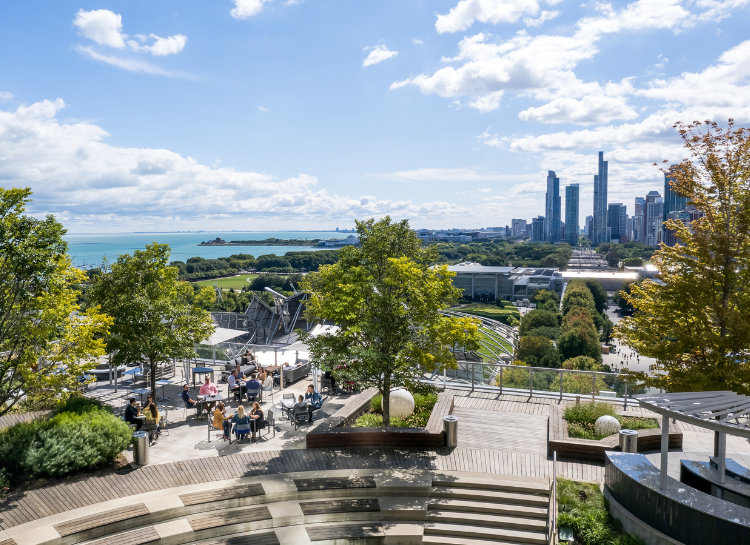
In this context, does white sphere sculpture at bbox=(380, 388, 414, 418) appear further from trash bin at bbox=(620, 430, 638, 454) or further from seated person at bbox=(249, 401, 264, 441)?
trash bin at bbox=(620, 430, 638, 454)

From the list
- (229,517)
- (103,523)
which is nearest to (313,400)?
(229,517)

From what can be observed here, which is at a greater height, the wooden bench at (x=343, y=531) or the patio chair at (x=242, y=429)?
the patio chair at (x=242, y=429)

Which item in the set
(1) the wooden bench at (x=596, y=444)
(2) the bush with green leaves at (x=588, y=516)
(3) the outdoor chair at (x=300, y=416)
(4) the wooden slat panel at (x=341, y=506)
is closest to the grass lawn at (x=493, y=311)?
(1) the wooden bench at (x=596, y=444)

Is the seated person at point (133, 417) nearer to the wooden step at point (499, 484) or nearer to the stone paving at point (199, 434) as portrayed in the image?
the stone paving at point (199, 434)

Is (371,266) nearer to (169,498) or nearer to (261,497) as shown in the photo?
(261,497)

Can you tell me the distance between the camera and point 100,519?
9820 mm

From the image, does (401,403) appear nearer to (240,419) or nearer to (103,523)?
(240,419)

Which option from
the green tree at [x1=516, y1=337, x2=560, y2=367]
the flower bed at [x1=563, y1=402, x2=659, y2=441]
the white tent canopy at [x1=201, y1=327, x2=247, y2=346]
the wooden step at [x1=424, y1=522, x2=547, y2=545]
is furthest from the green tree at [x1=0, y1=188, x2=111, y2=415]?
the green tree at [x1=516, y1=337, x2=560, y2=367]

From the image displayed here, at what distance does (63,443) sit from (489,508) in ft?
31.9

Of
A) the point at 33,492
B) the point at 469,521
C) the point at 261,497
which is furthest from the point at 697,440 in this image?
the point at 33,492

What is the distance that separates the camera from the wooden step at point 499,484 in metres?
11.5

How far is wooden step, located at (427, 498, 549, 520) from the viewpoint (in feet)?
35.9

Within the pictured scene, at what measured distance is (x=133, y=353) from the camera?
659 inches

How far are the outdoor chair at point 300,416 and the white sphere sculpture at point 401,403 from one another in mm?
2705
